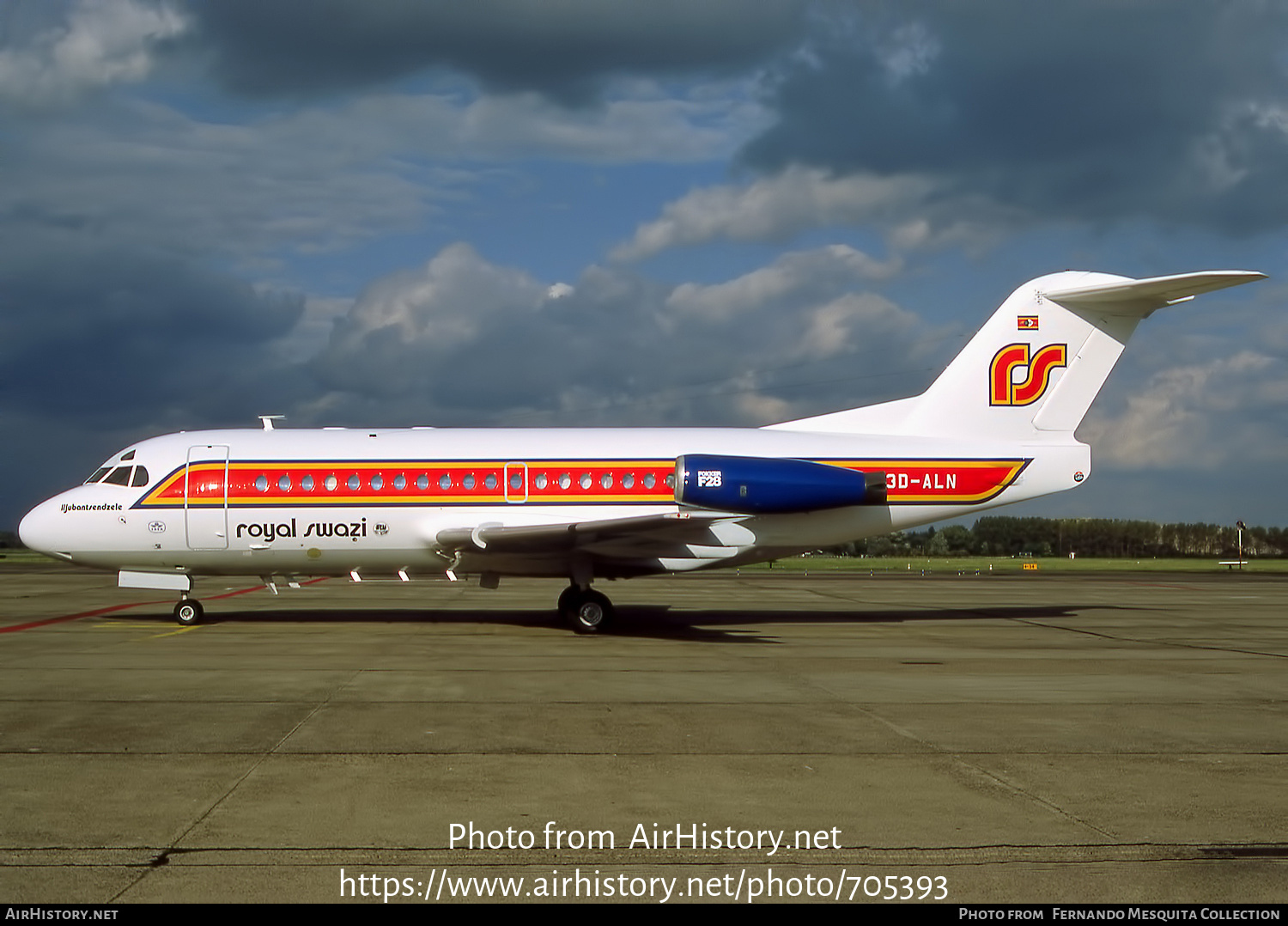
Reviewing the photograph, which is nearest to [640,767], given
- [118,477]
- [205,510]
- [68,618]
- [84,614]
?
[205,510]

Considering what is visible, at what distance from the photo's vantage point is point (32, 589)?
33.7 metres

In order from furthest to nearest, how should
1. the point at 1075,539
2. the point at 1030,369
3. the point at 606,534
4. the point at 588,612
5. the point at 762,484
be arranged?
the point at 1075,539 → the point at 1030,369 → the point at 588,612 → the point at 762,484 → the point at 606,534

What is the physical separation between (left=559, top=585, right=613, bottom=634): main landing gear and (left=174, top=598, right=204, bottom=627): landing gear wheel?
22.7ft

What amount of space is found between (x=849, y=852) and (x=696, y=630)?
13944mm

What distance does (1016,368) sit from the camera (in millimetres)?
22125

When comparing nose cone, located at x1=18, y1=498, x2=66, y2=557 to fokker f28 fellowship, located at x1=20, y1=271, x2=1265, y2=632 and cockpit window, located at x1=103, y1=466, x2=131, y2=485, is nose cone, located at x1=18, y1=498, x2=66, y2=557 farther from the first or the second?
cockpit window, located at x1=103, y1=466, x2=131, y2=485

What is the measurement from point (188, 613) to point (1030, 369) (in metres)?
16.8

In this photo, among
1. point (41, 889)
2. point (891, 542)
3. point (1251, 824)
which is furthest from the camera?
point (891, 542)

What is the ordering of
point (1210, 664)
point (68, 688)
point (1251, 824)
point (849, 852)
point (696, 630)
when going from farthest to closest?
point (696, 630) < point (1210, 664) < point (68, 688) < point (1251, 824) < point (849, 852)

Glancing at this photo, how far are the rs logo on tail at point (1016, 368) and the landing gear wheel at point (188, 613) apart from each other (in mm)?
15726

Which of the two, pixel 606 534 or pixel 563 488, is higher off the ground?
pixel 563 488

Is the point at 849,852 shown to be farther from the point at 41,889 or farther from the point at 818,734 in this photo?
the point at 41,889

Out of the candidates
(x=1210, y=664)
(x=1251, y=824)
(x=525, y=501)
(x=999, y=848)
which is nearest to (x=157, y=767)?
(x=999, y=848)

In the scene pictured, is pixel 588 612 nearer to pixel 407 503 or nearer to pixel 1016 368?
pixel 407 503
